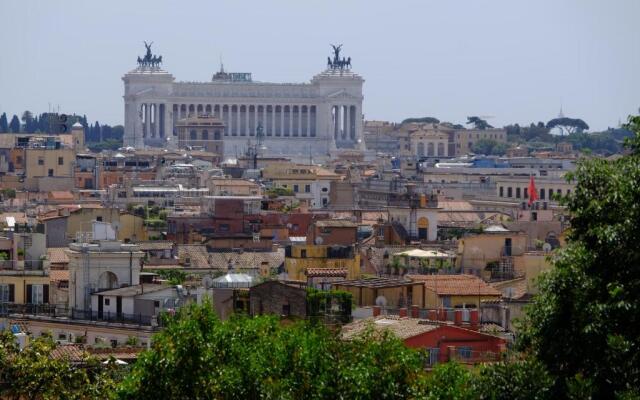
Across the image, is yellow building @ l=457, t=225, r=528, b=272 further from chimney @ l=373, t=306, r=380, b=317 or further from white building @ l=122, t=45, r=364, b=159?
white building @ l=122, t=45, r=364, b=159

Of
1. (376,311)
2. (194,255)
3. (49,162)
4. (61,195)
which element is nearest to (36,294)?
(376,311)

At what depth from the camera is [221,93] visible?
573ft

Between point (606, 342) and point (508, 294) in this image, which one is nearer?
point (606, 342)

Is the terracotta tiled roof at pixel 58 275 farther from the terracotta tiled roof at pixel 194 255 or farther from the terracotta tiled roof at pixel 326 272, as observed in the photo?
the terracotta tiled roof at pixel 194 255

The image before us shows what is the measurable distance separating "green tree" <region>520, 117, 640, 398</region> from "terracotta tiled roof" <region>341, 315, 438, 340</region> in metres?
6.60

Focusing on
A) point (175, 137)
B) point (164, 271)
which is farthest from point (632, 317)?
point (175, 137)

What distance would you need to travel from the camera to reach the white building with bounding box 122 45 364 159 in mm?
174500

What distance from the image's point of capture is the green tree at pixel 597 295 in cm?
2453

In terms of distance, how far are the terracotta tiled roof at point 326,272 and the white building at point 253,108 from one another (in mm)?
123723

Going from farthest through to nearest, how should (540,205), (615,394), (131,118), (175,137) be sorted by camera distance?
(131,118) → (175,137) → (540,205) → (615,394)

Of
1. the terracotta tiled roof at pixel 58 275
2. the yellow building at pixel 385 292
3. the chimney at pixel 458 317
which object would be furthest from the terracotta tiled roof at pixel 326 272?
the chimney at pixel 458 317

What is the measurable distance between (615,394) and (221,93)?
151 metres

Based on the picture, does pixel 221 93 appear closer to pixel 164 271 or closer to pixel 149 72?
pixel 149 72

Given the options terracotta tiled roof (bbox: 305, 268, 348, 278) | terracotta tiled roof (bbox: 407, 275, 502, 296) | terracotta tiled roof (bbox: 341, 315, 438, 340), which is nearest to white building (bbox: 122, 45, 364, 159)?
terracotta tiled roof (bbox: 305, 268, 348, 278)
